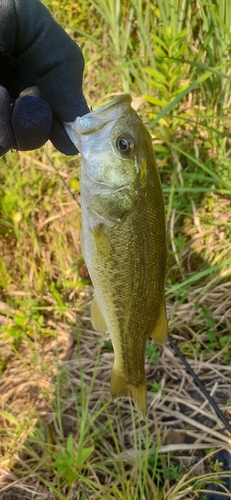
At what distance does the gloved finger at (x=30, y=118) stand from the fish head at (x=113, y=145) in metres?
0.16

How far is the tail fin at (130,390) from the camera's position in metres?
1.57

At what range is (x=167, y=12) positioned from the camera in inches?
94.6

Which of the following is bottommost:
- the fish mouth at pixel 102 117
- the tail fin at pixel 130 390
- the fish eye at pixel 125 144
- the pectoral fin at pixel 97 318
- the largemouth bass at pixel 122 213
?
the tail fin at pixel 130 390

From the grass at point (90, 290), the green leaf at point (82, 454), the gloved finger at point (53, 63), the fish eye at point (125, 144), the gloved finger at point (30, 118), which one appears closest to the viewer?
the fish eye at point (125, 144)

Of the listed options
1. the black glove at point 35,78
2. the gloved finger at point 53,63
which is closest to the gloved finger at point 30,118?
the black glove at point 35,78

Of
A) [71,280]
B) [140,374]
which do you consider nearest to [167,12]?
[71,280]

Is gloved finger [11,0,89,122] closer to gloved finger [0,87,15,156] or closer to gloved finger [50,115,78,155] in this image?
gloved finger [50,115,78,155]

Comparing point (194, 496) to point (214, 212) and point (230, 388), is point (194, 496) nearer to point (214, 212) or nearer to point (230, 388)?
point (230, 388)

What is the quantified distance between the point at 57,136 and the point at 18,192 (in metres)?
1.17

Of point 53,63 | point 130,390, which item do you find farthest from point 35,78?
point 130,390

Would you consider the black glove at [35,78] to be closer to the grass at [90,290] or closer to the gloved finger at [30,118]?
the gloved finger at [30,118]

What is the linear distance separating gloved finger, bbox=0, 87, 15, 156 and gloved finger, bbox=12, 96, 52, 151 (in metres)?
0.02

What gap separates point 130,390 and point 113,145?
0.82 metres

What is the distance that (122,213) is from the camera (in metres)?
1.32
